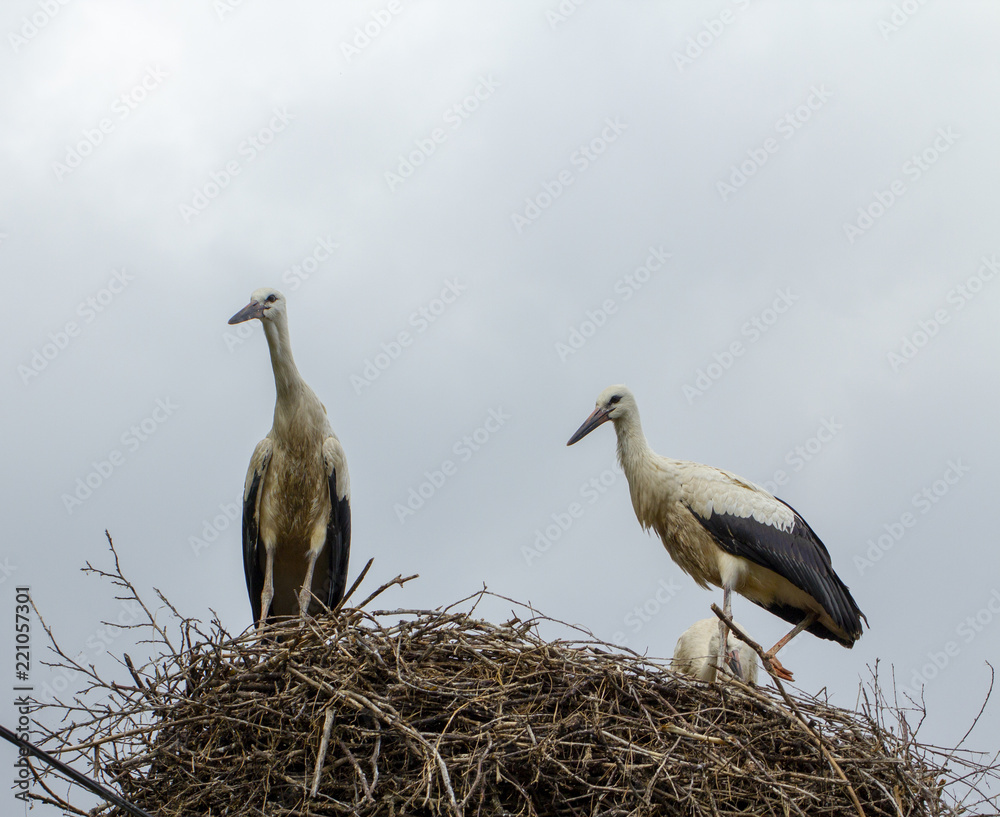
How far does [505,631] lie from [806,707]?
1.26 meters

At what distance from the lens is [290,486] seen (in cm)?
635

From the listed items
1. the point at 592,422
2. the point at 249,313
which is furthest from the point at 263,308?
the point at 592,422

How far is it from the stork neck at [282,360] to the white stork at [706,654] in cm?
263

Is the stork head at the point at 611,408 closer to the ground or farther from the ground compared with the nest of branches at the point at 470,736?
farther from the ground

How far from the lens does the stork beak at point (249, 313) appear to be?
6254mm

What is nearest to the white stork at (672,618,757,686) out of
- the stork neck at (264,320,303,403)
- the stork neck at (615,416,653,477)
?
the stork neck at (615,416,653,477)

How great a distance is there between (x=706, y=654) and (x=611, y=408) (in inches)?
62.5

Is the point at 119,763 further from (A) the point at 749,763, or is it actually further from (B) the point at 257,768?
(A) the point at 749,763

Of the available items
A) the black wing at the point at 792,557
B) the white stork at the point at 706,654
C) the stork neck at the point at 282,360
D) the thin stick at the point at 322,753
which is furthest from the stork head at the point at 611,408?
the thin stick at the point at 322,753

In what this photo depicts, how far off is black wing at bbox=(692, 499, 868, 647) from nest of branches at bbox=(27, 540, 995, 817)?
159 cm

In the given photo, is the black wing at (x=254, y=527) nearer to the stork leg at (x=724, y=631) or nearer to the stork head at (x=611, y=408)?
the stork head at (x=611, y=408)

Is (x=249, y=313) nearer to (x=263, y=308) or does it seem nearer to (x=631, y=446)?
(x=263, y=308)

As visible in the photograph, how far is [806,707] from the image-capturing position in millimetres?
4512

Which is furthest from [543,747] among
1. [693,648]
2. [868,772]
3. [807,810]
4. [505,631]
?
[693,648]
